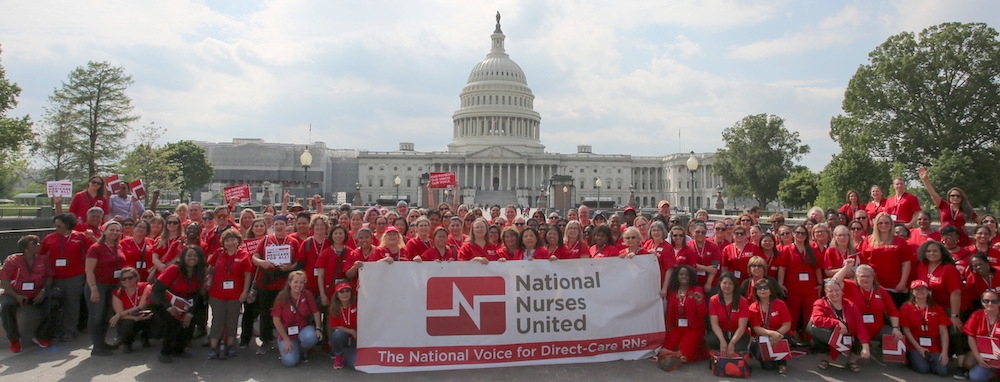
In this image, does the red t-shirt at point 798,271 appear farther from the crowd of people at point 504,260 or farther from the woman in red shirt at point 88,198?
the woman in red shirt at point 88,198

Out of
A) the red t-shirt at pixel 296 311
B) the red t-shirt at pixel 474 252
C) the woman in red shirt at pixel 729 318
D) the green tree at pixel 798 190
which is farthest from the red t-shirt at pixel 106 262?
the green tree at pixel 798 190

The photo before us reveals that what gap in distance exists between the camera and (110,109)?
131ft

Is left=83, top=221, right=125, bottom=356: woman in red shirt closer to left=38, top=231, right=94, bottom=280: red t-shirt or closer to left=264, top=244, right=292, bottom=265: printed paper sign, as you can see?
left=38, top=231, right=94, bottom=280: red t-shirt

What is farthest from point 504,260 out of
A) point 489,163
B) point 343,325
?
point 489,163

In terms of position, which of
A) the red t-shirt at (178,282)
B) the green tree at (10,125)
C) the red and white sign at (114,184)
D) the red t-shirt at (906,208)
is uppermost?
the green tree at (10,125)

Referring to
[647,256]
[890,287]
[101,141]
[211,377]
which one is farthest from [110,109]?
[890,287]

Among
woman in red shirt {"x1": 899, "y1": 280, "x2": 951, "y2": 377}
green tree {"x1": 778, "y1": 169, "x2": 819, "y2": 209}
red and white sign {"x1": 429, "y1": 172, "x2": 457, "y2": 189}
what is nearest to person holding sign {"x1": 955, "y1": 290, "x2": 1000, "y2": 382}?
woman in red shirt {"x1": 899, "y1": 280, "x2": 951, "y2": 377}

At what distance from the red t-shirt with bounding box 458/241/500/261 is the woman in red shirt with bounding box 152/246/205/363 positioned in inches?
141

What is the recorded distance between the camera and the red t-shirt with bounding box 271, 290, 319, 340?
6895 mm

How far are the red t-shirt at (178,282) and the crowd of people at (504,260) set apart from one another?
0.06 ft

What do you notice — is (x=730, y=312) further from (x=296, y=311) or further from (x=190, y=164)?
(x=190, y=164)

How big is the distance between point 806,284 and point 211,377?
8.09m

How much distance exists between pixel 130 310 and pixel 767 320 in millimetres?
8398

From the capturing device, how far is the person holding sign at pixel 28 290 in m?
7.18
